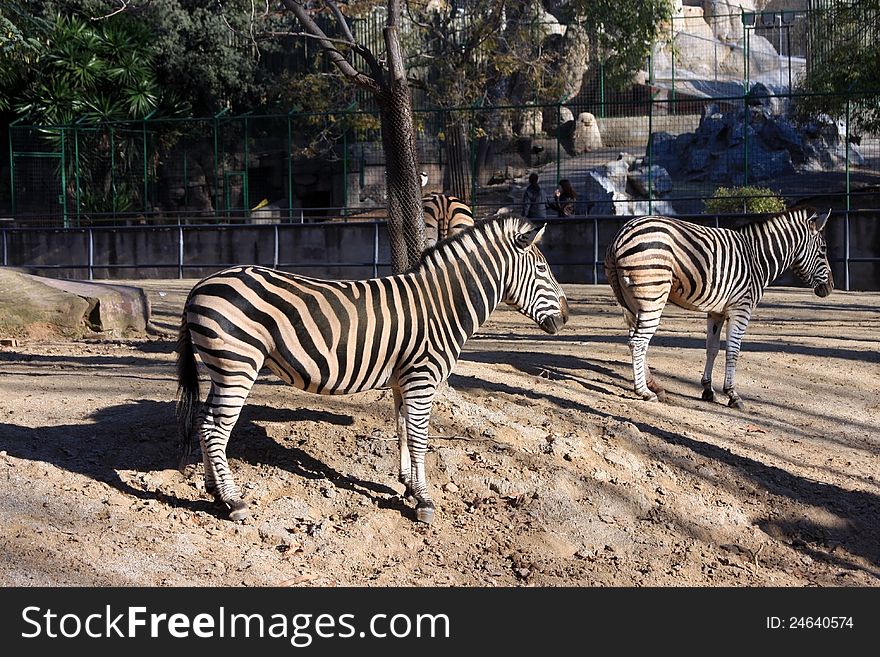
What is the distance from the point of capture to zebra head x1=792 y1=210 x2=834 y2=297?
10562mm

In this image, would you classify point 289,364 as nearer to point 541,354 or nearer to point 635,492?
point 635,492

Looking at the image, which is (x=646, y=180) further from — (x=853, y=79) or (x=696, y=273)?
(x=696, y=273)

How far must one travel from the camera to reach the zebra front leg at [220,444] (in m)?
5.96

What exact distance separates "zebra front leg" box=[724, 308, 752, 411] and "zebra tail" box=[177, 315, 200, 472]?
203 inches

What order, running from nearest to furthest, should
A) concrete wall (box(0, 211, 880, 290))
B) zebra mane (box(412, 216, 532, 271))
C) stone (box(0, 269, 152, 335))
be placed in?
zebra mane (box(412, 216, 532, 271))
stone (box(0, 269, 152, 335))
concrete wall (box(0, 211, 880, 290))

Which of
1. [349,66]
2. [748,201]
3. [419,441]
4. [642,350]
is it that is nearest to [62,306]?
[349,66]

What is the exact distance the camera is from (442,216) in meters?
14.6

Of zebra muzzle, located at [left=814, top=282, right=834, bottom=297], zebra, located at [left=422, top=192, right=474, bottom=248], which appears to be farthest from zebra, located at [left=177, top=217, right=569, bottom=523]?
zebra, located at [left=422, top=192, right=474, bottom=248]

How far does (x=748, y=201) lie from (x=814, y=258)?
1112 cm

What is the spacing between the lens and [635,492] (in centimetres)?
752

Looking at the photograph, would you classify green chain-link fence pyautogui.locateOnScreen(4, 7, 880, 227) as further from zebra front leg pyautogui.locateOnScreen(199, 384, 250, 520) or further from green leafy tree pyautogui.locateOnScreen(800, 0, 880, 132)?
zebra front leg pyautogui.locateOnScreen(199, 384, 250, 520)

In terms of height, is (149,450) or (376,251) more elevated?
(376,251)

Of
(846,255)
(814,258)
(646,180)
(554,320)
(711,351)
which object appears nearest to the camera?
(554,320)

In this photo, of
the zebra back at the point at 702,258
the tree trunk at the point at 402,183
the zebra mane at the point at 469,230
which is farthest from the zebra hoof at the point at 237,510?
the zebra back at the point at 702,258
